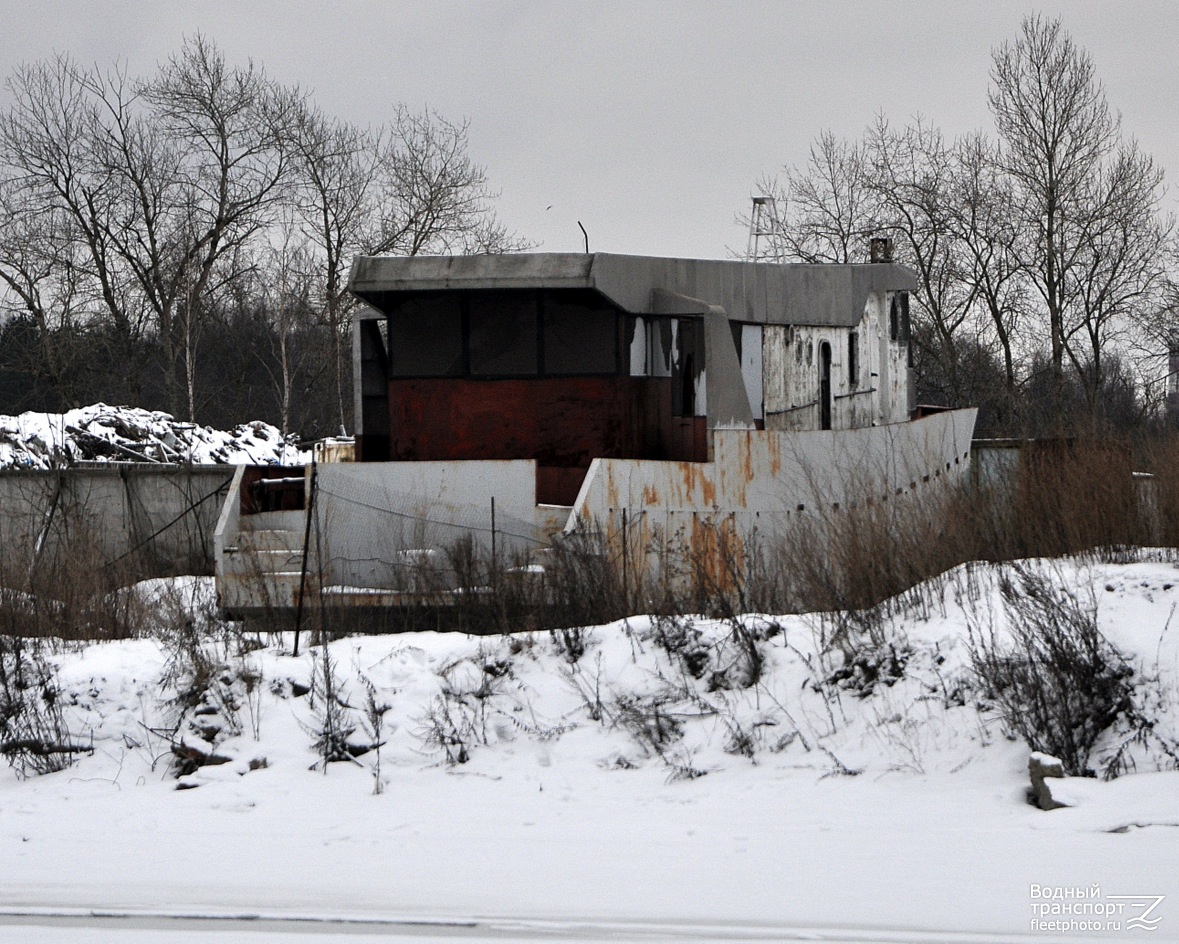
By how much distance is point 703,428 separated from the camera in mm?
14102

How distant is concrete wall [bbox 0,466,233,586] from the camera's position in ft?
56.7

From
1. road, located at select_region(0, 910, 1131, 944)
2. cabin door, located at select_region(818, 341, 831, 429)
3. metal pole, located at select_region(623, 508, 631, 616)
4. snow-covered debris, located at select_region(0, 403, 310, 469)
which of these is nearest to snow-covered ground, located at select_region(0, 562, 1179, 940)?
road, located at select_region(0, 910, 1131, 944)

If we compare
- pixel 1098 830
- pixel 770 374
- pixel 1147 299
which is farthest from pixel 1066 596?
pixel 1147 299

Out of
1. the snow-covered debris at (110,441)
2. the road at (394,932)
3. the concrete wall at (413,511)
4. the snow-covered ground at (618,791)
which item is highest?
the snow-covered debris at (110,441)

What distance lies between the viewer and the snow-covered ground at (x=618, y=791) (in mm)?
5895

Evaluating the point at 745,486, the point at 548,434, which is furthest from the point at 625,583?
the point at 548,434

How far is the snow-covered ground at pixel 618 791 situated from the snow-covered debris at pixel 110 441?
1083cm

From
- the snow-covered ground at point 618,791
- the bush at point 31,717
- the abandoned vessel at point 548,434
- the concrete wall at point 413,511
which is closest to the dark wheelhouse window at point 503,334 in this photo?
the abandoned vessel at point 548,434

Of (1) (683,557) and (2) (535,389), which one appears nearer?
(1) (683,557)

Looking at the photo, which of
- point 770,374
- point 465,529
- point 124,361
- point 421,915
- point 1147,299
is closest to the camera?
point 421,915

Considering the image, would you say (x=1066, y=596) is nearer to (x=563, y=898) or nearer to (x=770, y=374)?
(x=563, y=898)

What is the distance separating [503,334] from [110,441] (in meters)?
9.87

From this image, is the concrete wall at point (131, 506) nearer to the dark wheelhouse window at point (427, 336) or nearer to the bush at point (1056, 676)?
the dark wheelhouse window at point (427, 336)

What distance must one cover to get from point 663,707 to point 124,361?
29282mm
